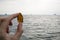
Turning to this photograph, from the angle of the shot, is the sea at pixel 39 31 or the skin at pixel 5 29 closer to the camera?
the skin at pixel 5 29

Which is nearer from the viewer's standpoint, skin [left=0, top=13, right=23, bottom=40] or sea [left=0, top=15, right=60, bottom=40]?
skin [left=0, top=13, right=23, bottom=40]

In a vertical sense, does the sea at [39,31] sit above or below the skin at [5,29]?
below

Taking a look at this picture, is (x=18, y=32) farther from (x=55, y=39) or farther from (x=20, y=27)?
(x=55, y=39)

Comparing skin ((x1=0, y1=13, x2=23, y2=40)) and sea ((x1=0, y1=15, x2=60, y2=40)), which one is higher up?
skin ((x1=0, y1=13, x2=23, y2=40))

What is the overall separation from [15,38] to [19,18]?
17 centimetres

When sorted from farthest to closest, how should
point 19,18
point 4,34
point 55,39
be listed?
point 55,39, point 19,18, point 4,34

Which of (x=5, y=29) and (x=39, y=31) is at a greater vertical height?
(x=5, y=29)

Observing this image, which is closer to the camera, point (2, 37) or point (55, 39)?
point (2, 37)

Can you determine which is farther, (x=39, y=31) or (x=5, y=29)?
(x=39, y=31)

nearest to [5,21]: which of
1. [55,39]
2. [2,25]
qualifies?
[2,25]

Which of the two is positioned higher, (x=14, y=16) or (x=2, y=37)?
(x=14, y=16)

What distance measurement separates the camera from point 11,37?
4.17ft

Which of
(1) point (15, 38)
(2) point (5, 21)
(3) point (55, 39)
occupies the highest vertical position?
(2) point (5, 21)

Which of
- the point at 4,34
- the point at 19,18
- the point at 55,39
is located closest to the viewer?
the point at 4,34
